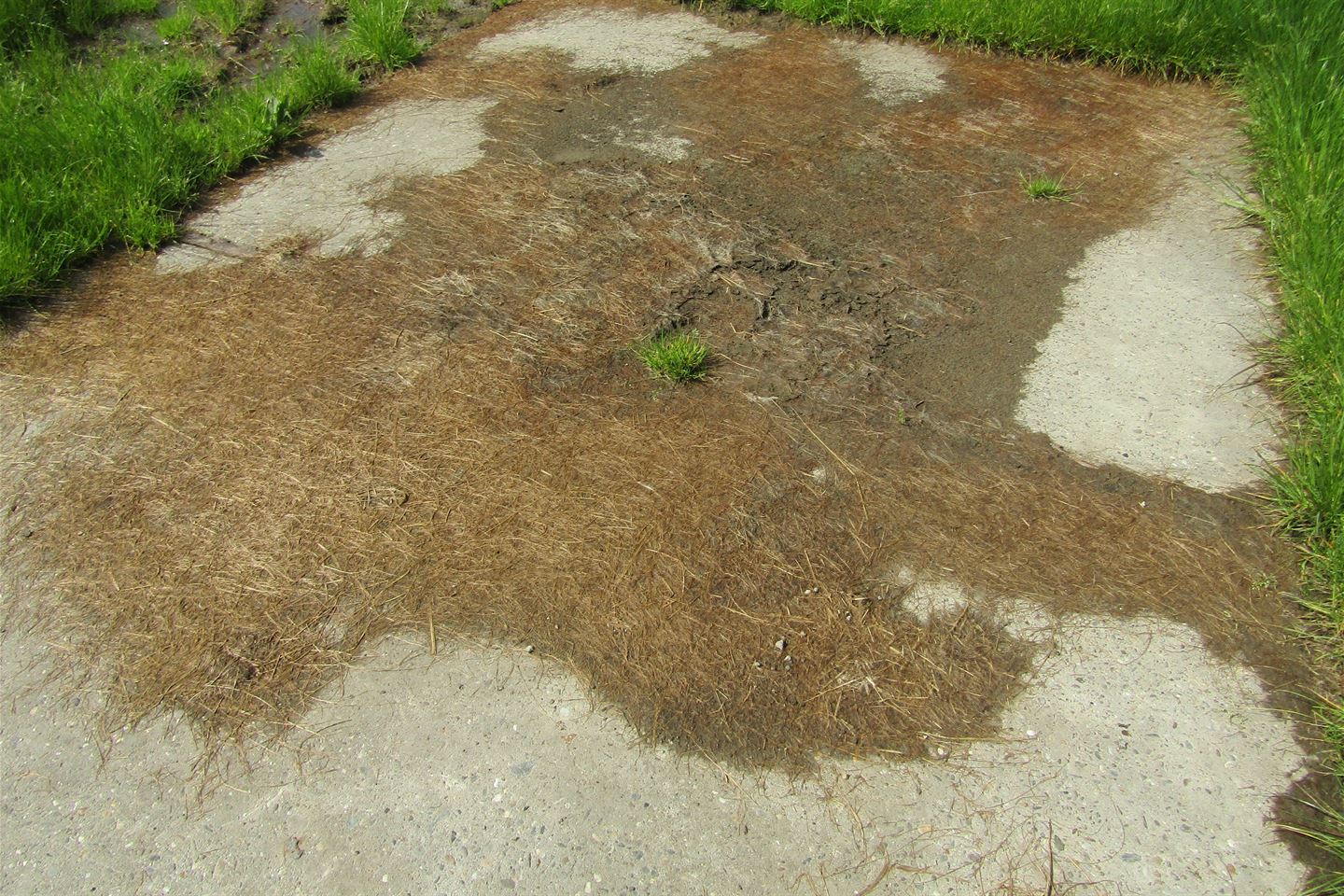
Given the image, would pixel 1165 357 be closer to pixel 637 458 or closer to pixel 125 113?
pixel 637 458

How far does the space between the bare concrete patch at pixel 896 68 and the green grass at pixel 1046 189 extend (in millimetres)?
1032

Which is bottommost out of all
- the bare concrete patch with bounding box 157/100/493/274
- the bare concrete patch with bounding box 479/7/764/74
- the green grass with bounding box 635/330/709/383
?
the green grass with bounding box 635/330/709/383

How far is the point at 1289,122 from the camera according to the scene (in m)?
4.62

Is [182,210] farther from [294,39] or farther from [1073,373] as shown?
[1073,373]

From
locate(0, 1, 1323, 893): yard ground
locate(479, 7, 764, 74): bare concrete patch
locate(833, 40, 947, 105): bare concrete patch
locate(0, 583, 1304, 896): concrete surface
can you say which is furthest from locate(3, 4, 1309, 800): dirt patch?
locate(479, 7, 764, 74): bare concrete patch

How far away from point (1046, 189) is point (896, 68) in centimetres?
149

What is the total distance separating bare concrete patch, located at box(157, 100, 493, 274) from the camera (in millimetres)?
4457

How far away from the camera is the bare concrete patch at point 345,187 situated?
14.6 ft

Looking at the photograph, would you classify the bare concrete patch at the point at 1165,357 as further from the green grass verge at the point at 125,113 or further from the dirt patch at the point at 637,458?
the green grass verge at the point at 125,113

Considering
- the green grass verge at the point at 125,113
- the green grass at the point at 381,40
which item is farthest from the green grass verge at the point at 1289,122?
the green grass verge at the point at 125,113

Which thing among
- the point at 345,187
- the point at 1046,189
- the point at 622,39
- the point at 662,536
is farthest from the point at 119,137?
the point at 1046,189

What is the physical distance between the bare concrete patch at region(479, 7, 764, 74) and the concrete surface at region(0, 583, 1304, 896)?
4.12m

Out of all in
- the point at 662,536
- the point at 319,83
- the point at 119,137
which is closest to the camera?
the point at 662,536

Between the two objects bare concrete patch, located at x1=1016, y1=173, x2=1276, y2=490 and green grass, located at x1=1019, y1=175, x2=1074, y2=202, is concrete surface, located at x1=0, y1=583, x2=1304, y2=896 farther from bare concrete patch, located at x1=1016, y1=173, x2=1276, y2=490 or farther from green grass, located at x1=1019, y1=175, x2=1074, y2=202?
green grass, located at x1=1019, y1=175, x2=1074, y2=202
